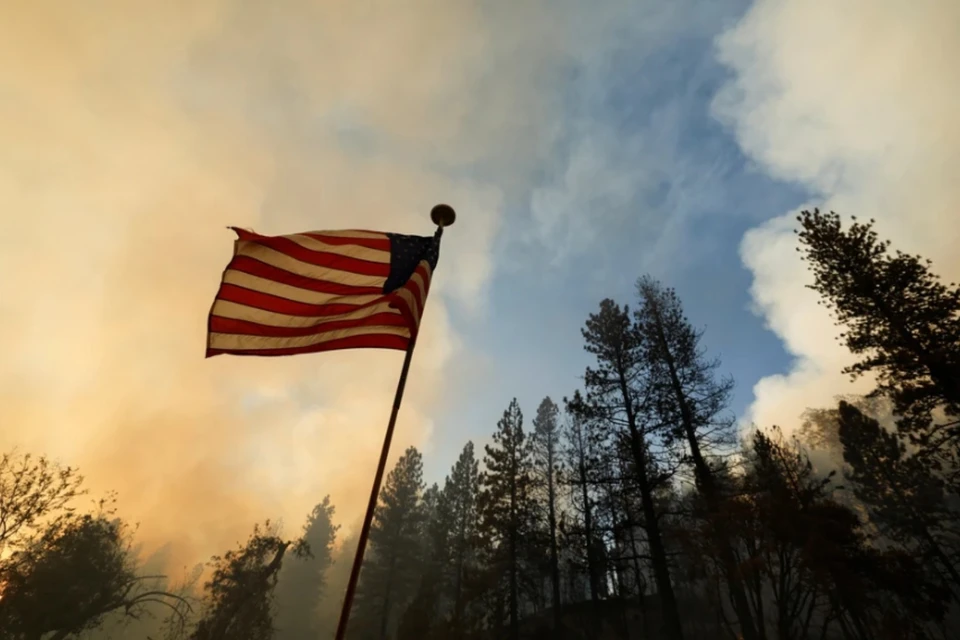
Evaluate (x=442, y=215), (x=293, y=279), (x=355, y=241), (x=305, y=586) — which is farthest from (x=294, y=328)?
(x=305, y=586)

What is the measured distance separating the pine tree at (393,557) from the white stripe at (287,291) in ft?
139

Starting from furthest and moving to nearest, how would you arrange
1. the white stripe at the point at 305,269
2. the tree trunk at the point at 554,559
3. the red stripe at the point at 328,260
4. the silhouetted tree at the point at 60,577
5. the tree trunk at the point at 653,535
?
the tree trunk at the point at 554,559
the silhouetted tree at the point at 60,577
the tree trunk at the point at 653,535
the red stripe at the point at 328,260
the white stripe at the point at 305,269

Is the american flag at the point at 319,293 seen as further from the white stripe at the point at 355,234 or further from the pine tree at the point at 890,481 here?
the pine tree at the point at 890,481

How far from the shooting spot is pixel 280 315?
7.47m

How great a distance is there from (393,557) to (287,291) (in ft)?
150

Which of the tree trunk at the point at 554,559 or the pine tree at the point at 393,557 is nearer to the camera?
the tree trunk at the point at 554,559

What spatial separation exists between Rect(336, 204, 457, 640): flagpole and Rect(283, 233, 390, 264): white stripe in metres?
1.20

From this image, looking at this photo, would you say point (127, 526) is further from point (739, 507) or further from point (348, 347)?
point (739, 507)

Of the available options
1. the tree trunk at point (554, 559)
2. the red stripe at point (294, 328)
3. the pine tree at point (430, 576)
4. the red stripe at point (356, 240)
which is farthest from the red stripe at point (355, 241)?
the tree trunk at point (554, 559)

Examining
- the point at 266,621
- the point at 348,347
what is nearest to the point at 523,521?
the point at 266,621

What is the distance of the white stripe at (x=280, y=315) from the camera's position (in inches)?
281

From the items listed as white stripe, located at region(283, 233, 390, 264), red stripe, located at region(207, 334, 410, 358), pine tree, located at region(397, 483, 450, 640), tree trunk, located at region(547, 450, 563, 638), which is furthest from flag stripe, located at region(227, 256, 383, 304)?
tree trunk, located at region(547, 450, 563, 638)

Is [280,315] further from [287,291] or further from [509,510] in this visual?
[509,510]

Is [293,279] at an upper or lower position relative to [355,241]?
lower
